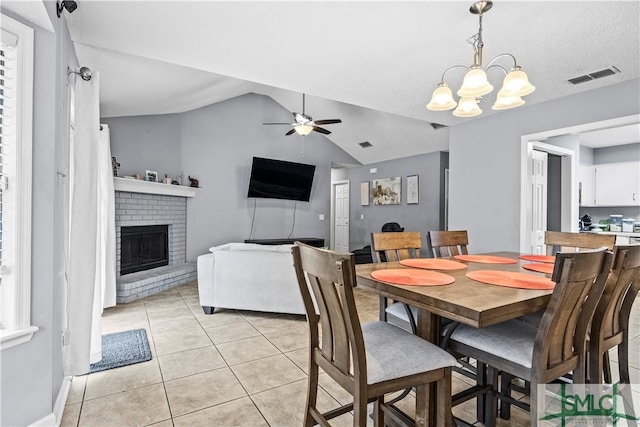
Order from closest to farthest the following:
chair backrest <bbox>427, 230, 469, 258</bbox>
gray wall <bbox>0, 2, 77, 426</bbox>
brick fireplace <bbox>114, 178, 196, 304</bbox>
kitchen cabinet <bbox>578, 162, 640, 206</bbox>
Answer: gray wall <bbox>0, 2, 77, 426</bbox>
chair backrest <bbox>427, 230, 469, 258</bbox>
brick fireplace <bbox>114, 178, 196, 304</bbox>
kitchen cabinet <bbox>578, 162, 640, 206</bbox>

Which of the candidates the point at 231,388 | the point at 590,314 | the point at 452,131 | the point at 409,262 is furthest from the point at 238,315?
the point at 452,131

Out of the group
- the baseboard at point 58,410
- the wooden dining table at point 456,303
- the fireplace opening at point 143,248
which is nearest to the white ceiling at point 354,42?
the wooden dining table at point 456,303

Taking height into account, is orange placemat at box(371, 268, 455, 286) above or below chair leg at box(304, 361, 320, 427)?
above

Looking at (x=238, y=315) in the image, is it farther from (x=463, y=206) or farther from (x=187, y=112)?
(x=187, y=112)

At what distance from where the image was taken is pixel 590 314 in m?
1.34

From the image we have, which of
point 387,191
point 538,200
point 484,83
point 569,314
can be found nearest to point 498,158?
point 538,200

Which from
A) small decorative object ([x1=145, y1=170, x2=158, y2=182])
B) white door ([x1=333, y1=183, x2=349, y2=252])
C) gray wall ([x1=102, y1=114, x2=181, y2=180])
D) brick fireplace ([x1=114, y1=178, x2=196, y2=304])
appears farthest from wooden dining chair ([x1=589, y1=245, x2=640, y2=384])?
white door ([x1=333, y1=183, x2=349, y2=252])

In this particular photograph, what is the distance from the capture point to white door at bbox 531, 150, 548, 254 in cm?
380

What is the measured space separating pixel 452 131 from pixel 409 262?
301cm

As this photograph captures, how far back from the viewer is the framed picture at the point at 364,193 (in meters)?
7.82

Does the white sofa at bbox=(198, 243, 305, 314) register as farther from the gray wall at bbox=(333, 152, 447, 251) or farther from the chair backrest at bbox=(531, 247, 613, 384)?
the gray wall at bbox=(333, 152, 447, 251)

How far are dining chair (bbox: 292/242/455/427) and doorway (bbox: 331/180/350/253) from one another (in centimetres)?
699

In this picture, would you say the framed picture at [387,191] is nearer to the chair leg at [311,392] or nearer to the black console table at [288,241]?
the black console table at [288,241]

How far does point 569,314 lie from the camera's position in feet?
4.09
